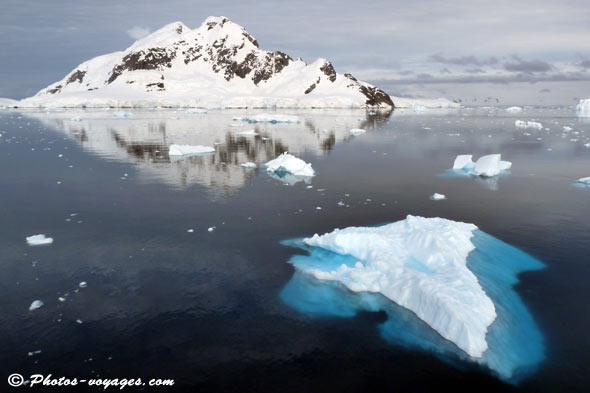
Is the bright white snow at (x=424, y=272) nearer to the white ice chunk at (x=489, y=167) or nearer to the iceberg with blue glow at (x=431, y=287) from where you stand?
the iceberg with blue glow at (x=431, y=287)

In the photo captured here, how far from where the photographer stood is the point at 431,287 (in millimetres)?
11562

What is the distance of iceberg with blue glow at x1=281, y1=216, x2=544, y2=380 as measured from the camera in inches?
393

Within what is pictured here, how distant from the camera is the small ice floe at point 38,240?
15.6 meters

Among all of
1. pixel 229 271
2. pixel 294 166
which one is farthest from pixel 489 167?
pixel 229 271

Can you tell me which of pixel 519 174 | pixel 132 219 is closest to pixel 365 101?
pixel 519 174

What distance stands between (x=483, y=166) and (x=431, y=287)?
20327 millimetres

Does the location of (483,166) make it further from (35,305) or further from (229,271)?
(35,305)

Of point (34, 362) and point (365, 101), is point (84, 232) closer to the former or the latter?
point (34, 362)

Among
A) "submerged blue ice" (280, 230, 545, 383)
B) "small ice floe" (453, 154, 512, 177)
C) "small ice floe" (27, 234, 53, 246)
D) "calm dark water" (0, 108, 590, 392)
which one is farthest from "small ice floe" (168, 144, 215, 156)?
"submerged blue ice" (280, 230, 545, 383)

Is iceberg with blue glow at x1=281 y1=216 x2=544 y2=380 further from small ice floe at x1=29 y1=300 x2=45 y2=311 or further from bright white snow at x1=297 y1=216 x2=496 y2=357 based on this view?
small ice floe at x1=29 y1=300 x2=45 y2=311

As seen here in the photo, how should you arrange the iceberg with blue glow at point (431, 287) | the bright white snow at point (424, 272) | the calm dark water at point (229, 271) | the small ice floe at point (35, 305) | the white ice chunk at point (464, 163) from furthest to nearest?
1. the white ice chunk at point (464, 163)
2. the small ice floe at point (35, 305)
3. the bright white snow at point (424, 272)
4. the iceberg with blue glow at point (431, 287)
5. the calm dark water at point (229, 271)

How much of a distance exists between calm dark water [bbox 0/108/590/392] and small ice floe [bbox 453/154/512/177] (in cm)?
100

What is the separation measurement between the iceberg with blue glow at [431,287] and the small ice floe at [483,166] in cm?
1358

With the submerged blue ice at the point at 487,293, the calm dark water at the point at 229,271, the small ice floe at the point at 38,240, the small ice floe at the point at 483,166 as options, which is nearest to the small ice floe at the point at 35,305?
the calm dark water at the point at 229,271
